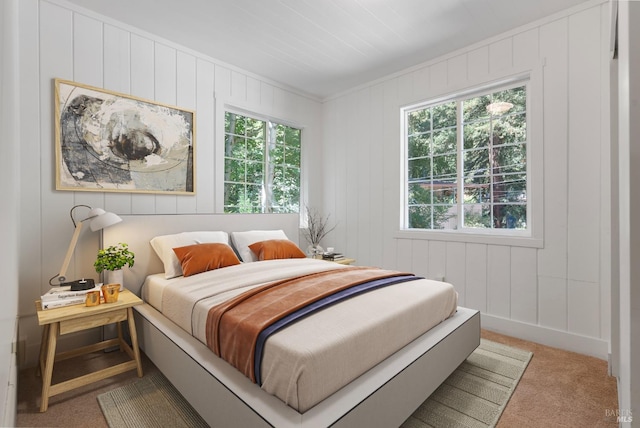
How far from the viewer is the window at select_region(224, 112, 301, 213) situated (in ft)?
11.7

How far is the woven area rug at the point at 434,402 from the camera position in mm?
1644

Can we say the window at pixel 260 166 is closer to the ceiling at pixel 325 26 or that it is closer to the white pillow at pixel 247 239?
the white pillow at pixel 247 239

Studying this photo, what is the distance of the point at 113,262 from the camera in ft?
7.43

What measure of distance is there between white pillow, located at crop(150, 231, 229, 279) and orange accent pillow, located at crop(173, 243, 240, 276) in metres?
0.06

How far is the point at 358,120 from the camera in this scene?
402 centimetres

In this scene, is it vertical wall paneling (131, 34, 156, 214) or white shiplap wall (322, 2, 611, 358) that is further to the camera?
vertical wall paneling (131, 34, 156, 214)

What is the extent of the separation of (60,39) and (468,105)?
3.62m

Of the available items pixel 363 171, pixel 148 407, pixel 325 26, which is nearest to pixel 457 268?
pixel 363 171

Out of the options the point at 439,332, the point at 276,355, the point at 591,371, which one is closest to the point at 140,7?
the point at 276,355

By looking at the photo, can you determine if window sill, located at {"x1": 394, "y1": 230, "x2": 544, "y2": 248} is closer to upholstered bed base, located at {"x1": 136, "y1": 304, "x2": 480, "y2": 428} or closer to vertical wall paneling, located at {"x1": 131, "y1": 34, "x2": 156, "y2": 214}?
upholstered bed base, located at {"x1": 136, "y1": 304, "x2": 480, "y2": 428}

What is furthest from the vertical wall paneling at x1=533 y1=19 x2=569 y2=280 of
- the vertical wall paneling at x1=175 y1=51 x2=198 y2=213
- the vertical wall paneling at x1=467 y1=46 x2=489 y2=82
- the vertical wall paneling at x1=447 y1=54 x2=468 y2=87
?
the vertical wall paneling at x1=175 y1=51 x2=198 y2=213

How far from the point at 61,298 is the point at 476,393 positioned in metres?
2.63

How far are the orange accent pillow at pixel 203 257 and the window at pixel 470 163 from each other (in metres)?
2.08

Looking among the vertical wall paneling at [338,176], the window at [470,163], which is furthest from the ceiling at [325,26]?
the vertical wall paneling at [338,176]
